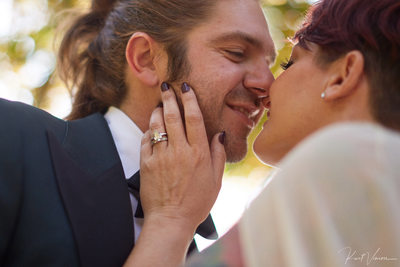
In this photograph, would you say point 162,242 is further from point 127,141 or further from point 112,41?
point 112,41

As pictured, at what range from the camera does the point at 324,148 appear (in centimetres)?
144

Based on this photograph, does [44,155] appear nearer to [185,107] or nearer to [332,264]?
[185,107]

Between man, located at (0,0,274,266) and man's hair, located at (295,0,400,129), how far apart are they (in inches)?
38.5

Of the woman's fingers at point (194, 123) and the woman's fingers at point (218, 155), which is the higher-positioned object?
the woman's fingers at point (194, 123)

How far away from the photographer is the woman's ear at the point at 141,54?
3.73 meters

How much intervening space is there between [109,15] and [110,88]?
2.17 feet

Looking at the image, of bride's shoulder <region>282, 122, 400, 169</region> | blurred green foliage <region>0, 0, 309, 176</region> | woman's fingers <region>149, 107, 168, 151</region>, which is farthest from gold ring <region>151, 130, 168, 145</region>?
blurred green foliage <region>0, 0, 309, 176</region>

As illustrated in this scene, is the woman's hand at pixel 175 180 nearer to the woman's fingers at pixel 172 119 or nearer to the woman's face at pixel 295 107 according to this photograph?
the woman's fingers at pixel 172 119

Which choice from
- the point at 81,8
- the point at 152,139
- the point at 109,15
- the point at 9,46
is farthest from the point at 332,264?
the point at 9,46

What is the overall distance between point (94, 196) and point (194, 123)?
858mm

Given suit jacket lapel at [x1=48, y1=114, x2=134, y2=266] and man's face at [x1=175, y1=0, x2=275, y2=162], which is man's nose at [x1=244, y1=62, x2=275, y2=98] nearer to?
man's face at [x1=175, y1=0, x2=275, y2=162]

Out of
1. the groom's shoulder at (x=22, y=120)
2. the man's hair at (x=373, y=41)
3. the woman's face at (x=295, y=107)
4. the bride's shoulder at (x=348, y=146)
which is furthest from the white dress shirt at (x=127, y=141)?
the bride's shoulder at (x=348, y=146)

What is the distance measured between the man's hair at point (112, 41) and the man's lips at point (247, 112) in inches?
18.2

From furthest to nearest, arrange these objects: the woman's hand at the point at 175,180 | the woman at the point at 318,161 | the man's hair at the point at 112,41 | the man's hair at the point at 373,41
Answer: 1. the man's hair at the point at 112,41
2. the woman's hand at the point at 175,180
3. the man's hair at the point at 373,41
4. the woman at the point at 318,161
